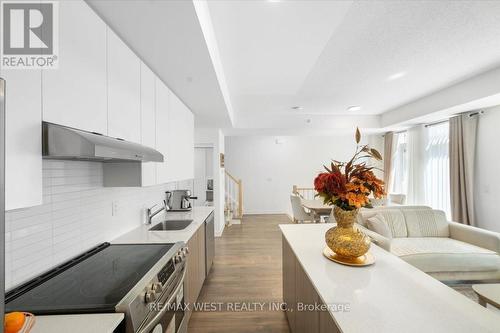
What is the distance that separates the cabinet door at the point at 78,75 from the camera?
0.90m

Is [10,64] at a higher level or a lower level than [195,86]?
lower

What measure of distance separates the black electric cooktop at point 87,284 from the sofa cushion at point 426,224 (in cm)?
351

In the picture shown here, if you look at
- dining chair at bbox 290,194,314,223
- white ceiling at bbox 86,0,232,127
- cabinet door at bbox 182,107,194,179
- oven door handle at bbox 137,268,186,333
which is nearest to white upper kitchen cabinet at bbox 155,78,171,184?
white ceiling at bbox 86,0,232,127

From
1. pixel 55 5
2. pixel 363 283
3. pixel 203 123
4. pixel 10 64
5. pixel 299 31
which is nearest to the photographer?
pixel 10 64

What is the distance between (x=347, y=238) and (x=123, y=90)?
1.74m

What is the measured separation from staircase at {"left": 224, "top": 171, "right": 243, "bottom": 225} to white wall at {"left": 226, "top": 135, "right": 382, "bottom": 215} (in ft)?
1.64

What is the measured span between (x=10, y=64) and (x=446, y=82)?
4.58 meters

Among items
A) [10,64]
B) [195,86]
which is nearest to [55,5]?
[10,64]

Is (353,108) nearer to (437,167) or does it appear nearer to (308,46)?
(437,167)

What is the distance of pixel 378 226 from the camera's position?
Answer: 9.21 feet

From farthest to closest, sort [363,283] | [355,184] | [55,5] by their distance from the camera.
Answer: [355,184] < [363,283] < [55,5]

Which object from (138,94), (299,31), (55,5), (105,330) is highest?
(299,31)

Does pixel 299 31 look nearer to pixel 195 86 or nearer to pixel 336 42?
pixel 336 42

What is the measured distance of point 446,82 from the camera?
125 inches
